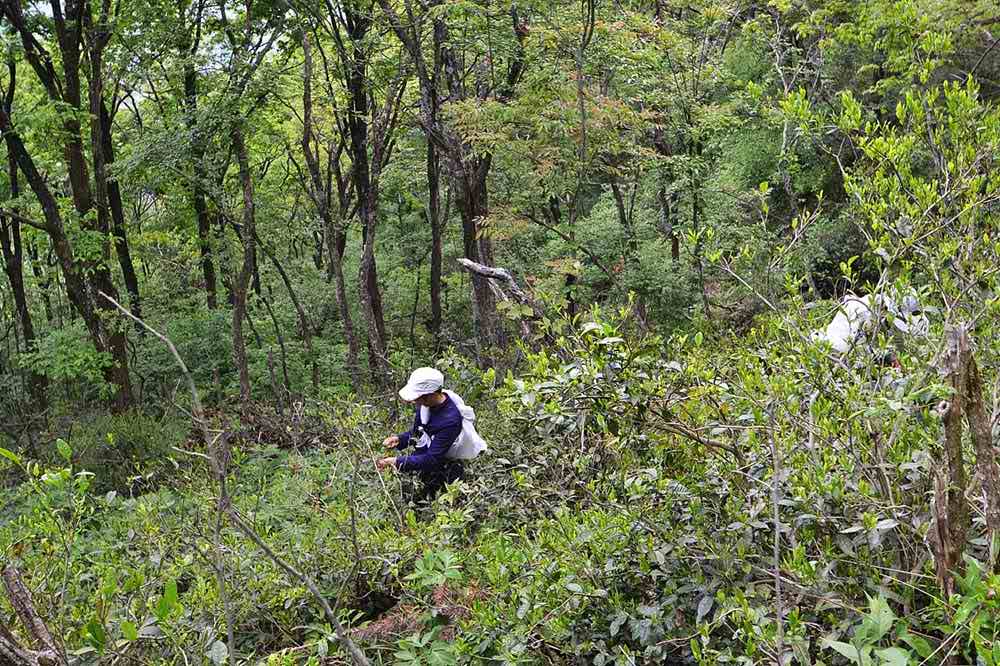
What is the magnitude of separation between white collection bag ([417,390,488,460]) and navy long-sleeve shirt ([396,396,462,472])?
0.03 meters

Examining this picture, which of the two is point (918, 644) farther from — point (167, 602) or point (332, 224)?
point (332, 224)

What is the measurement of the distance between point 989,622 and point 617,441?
152 cm

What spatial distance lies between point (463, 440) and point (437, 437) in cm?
25

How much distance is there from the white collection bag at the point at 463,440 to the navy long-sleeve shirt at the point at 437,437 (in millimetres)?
35

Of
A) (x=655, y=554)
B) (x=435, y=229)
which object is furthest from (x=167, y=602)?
(x=435, y=229)

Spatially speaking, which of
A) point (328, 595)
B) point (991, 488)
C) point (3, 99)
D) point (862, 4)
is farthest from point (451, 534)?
point (3, 99)

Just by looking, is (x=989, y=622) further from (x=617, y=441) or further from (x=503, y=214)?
(x=503, y=214)

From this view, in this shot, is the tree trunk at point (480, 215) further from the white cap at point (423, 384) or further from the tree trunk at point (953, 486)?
the tree trunk at point (953, 486)

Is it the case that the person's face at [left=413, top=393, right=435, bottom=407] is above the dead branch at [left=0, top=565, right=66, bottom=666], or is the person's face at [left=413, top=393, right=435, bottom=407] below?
below

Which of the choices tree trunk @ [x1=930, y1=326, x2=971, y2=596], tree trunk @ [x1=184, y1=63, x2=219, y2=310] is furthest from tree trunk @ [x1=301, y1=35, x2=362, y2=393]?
tree trunk @ [x1=930, y1=326, x2=971, y2=596]

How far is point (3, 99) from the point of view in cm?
1406

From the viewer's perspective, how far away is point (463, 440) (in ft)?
17.9

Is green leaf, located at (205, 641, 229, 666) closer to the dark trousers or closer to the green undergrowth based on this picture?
the green undergrowth

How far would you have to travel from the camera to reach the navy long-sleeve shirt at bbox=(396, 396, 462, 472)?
5.23 m
